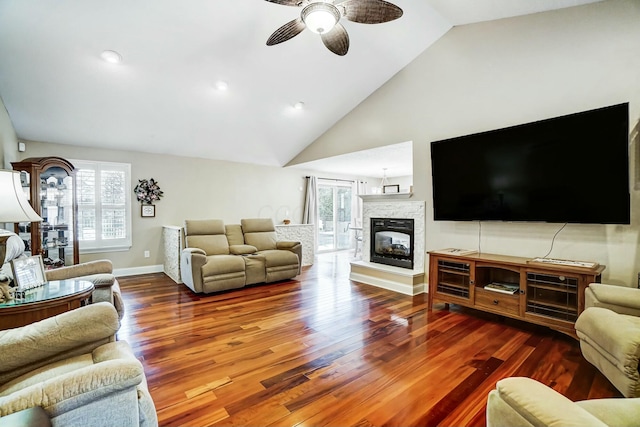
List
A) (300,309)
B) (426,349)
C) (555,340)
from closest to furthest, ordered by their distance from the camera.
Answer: (426,349) → (555,340) → (300,309)

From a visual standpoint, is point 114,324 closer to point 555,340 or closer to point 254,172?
point 555,340

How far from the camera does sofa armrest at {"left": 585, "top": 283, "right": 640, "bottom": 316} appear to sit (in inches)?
82.5

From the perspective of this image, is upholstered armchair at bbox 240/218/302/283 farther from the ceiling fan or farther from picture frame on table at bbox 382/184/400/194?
the ceiling fan

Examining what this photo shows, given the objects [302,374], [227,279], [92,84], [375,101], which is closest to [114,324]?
[302,374]

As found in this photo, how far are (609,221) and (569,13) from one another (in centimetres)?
204

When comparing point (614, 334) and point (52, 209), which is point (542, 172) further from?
point (52, 209)

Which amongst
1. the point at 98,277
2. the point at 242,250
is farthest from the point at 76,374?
the point at 242,250

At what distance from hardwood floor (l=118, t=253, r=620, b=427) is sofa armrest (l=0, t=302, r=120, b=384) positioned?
→ 591 millimetres

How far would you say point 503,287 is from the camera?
308 centimetres

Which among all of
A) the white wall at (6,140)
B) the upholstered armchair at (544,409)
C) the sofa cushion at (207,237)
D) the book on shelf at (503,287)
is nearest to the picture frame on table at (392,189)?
the book on shelf at (503,287)

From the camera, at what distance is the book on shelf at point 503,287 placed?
2.97m

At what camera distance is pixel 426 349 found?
2506 mm

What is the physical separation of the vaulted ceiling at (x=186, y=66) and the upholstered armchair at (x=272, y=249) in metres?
1.67

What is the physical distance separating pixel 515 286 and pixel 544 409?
2.54 metres
